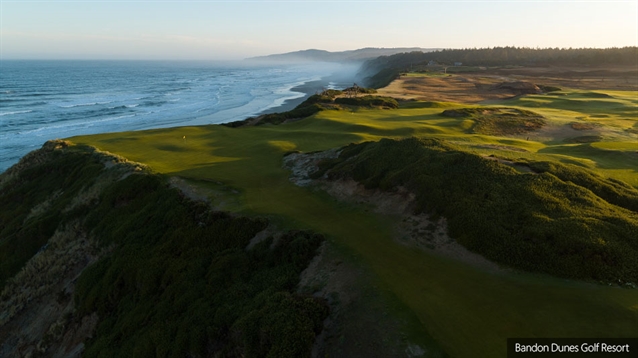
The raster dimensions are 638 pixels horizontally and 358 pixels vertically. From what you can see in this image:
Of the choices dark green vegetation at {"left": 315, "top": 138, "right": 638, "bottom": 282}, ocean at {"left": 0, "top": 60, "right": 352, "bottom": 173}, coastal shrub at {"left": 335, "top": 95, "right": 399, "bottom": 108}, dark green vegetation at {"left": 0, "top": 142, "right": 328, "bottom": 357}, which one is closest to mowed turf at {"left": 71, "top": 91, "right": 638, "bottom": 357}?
dark green vegetation at {"left": 315, "top": 138, "right": 638, "bottom": 282}

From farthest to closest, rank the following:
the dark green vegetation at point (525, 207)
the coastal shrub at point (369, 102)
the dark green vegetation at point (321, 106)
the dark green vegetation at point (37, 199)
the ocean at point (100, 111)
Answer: the ocean at point (100, 111), the coastal shrub at point (369, 102), the dark green vegetation at point (321, 106), the dark green vegetation at point (37, 199), the dark green vegetation at point (525, 207)

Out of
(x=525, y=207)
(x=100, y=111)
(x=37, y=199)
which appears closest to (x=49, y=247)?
(x=37, y=199)

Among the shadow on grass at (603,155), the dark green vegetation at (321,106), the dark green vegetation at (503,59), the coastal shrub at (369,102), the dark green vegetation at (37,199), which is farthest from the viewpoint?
the dark green vegetation at (503,59)

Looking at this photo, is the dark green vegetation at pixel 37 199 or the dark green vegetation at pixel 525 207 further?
the dark green vegetation at pixel 37 199

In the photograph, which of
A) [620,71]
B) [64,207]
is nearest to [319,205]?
[64,207]

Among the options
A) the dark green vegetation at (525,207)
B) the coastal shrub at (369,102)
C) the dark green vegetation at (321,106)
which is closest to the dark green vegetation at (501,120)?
the coastal shrub at (369,102)

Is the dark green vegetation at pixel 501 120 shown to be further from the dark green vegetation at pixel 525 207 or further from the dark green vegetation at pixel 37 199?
the dark green vegetation at pixel 37 199

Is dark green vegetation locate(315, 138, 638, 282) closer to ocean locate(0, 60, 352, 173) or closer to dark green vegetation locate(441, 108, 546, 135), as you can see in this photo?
dark green vegetation locate(441, 108, 546, 135)
